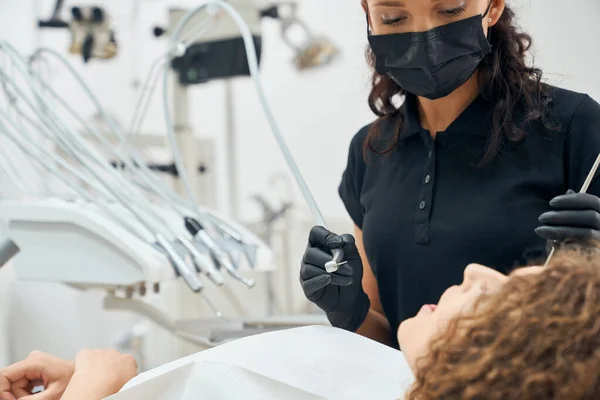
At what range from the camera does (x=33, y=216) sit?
1.45 meters

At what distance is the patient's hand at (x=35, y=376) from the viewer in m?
1.15

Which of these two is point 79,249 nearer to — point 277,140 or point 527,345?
point 277,140

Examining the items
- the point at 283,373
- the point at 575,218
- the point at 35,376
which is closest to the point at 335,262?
the point at 283,373

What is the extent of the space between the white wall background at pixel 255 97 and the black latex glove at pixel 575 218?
133 centimetres

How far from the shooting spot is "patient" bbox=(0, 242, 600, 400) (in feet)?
2.19

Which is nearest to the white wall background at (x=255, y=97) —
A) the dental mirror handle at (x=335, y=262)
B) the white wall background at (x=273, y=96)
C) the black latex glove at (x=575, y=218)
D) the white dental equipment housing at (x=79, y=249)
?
the white wall background at (x=273, y=96)

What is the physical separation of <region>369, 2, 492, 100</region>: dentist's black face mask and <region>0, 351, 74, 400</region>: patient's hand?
0.73 metres

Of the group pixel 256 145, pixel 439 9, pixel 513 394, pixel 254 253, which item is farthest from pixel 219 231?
pixel 256 145

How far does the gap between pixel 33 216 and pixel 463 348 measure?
101 centimetres

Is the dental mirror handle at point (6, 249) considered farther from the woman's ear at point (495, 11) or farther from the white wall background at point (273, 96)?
the white wall background at point (273, 96)

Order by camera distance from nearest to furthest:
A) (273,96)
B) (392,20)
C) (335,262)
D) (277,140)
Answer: (335,262)
(392,20)
(277,140)
(273,96)

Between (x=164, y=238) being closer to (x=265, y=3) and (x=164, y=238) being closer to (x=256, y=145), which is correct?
(x=265, y=3)

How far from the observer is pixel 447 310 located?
0.86 metres

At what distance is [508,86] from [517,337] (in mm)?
608
